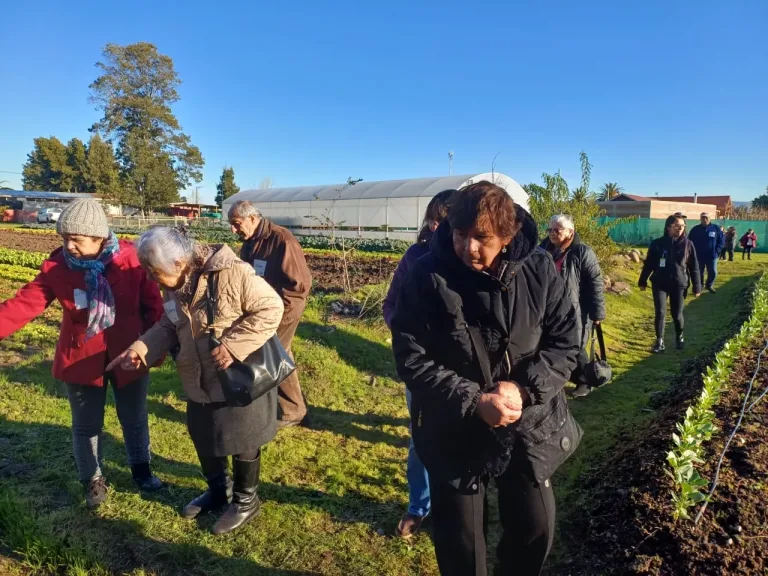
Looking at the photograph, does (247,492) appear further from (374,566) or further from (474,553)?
(474,553)

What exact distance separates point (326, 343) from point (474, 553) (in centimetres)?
405

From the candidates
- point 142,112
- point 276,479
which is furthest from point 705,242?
point 142,112

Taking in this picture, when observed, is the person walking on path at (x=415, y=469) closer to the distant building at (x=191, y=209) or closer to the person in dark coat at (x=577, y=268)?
the person in dark coat at (x=577, y=268)

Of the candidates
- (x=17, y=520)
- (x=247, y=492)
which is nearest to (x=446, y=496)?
(x=247, y=492)

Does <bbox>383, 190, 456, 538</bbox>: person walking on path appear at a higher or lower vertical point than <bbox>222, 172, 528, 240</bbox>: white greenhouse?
lower

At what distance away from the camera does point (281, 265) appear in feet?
12.9

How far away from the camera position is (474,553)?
185 centimetres

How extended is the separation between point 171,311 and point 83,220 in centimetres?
68

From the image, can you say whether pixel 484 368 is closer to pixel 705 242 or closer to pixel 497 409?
pixel 497 409

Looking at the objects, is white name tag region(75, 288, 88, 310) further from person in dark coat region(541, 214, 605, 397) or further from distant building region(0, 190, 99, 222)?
distant building region(0, 190, 99, 222)

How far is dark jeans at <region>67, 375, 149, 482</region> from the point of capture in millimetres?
2934

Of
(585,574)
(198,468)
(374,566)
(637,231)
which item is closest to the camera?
(585,574)

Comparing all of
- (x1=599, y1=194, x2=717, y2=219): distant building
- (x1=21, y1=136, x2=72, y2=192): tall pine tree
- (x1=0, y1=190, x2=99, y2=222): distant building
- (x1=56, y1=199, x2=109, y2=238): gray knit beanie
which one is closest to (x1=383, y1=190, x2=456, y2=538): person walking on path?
(x1=56, y1=199, x2=109, y2=238): gray knit beanie

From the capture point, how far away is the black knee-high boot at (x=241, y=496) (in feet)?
9.03
